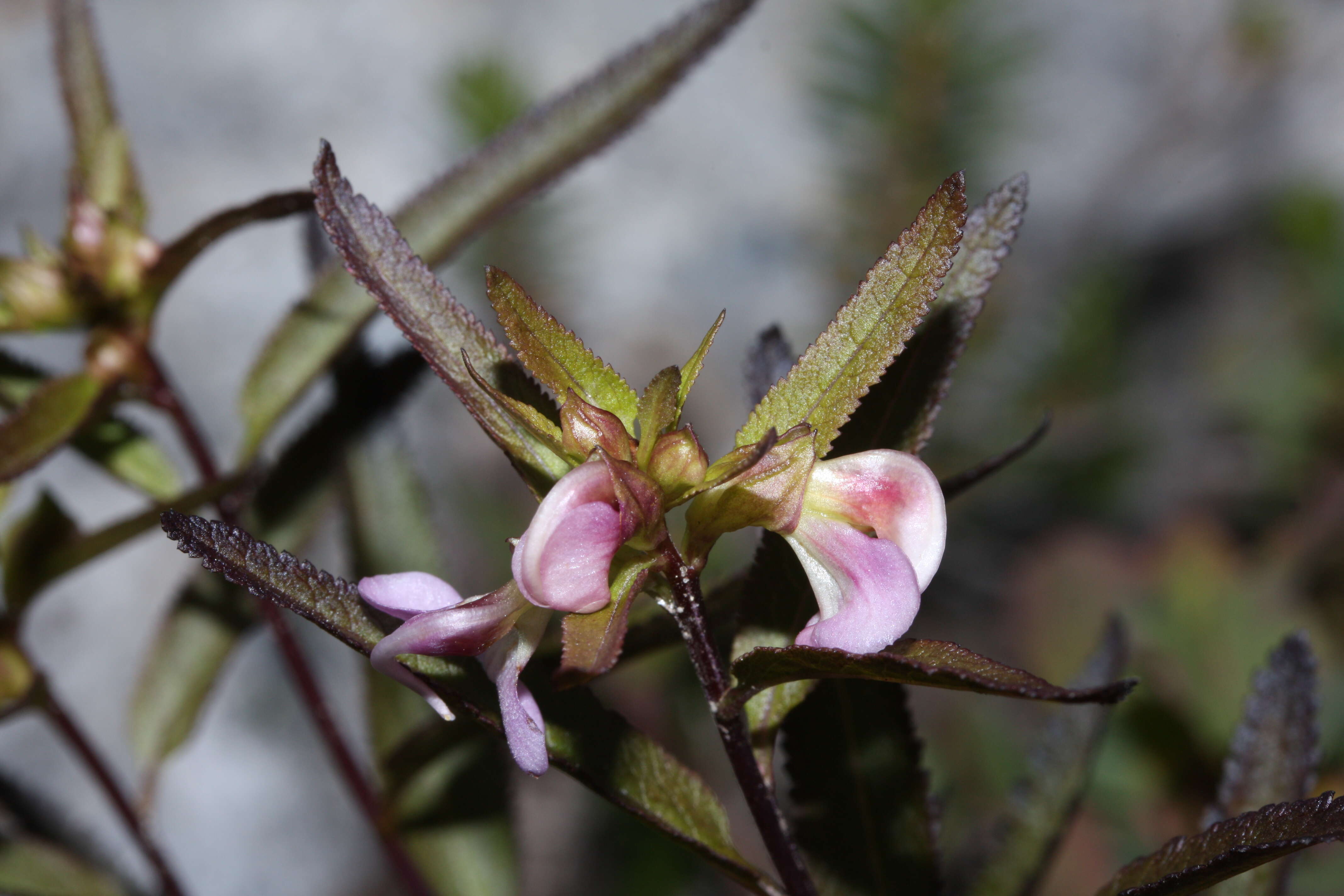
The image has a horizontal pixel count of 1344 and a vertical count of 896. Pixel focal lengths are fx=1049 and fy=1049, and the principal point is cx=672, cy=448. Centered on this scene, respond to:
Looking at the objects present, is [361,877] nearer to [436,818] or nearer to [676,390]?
[436,818]

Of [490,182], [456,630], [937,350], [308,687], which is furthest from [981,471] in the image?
[308,687]

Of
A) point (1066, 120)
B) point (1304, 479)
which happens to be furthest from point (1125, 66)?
point (1304, 479)

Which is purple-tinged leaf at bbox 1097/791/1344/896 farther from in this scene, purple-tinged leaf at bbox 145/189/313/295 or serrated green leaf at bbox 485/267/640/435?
purple-tinged leaf at bbox 145/189/313/295

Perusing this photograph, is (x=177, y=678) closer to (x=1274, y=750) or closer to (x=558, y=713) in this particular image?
(x=558, y=713)

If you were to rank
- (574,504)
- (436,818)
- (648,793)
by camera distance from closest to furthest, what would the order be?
(574,504) < (648,793) < (436,818)

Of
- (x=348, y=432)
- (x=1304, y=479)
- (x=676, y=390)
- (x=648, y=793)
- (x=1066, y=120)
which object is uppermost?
(x=1066, y=120)

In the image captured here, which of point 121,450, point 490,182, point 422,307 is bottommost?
point 422,307

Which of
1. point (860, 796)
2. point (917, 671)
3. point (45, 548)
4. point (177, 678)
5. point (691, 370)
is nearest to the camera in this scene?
point (917, 671)
